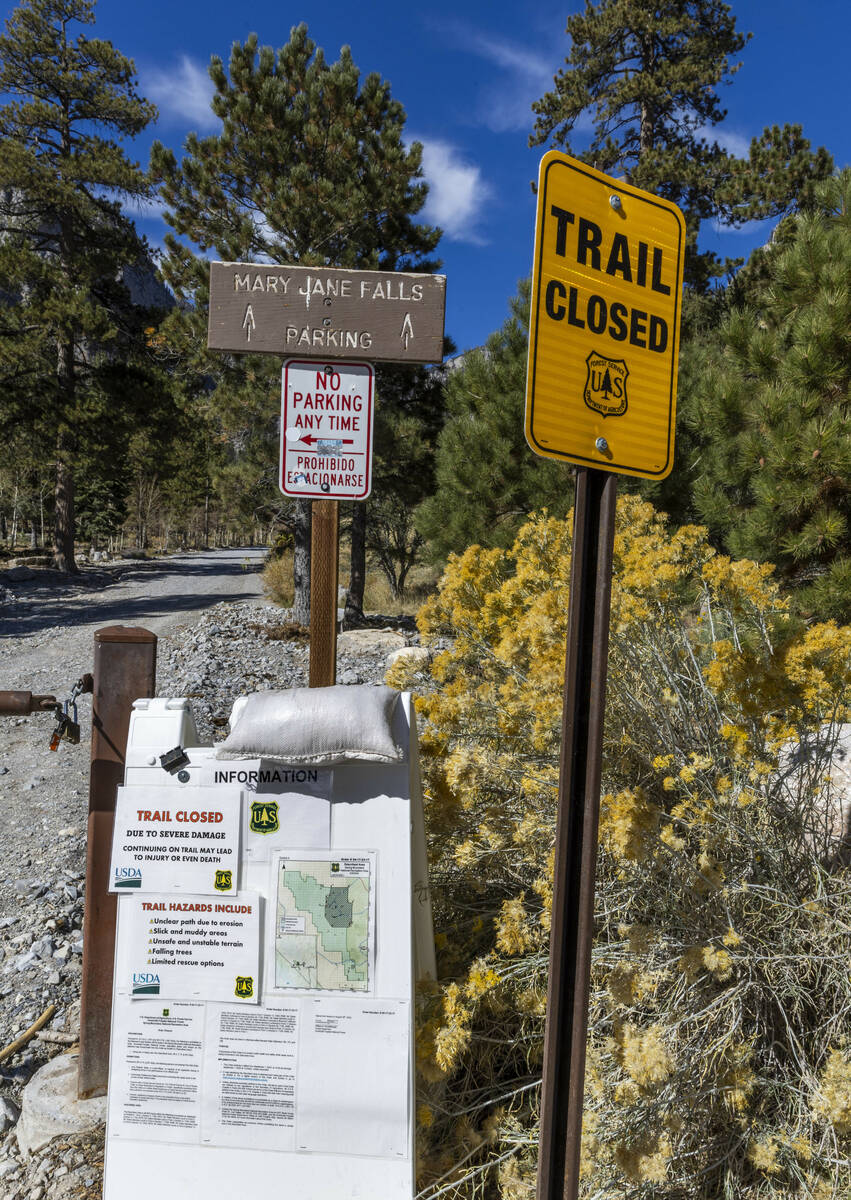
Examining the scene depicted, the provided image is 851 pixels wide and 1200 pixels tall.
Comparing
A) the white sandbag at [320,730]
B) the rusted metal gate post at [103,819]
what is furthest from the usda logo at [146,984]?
the white sandbag at [320,730]

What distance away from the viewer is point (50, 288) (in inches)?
707

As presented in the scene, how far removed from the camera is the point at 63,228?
18875 millimetres

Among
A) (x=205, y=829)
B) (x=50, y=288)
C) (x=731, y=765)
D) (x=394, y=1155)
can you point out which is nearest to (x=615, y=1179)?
(x=394, y=1155)

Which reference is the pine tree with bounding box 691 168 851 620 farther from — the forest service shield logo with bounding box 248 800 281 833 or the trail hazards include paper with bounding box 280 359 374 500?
the forest service shield logo with bounding box 248 800 281 833

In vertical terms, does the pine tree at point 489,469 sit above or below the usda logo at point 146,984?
above

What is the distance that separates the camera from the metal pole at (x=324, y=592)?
248 cm

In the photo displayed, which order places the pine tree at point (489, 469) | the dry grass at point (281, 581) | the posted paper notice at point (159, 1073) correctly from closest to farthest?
the posted paper notice at point (159, 1073) < the pine tree at point (489, 469) < the dry grass at point (281, 581)

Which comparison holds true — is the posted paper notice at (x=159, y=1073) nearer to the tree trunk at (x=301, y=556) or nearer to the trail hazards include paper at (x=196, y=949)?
the trail hazards include paper at (x=196, y=949)

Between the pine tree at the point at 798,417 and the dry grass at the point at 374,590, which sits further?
the dry grass at the point at 374,590

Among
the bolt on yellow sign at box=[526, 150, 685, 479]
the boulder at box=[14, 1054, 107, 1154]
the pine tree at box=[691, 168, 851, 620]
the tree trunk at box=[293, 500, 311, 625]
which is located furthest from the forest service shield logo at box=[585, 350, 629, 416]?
the tree trunk at box=[293, 500, 311, 625]

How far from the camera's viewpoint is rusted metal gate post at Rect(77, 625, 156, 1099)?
2184 millimetres

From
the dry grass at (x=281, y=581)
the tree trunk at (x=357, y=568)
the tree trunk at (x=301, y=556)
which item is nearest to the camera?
the tree trunk at (x=301, y=556)

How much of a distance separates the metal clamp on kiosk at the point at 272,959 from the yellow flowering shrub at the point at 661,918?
0.56 ft

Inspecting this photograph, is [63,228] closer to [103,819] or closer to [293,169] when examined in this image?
[293,169]
